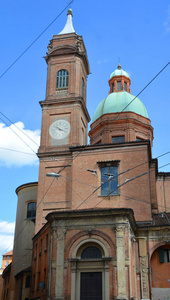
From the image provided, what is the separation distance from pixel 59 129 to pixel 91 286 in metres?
15.4

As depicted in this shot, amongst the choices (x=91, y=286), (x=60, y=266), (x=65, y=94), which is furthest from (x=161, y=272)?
(x=65, y=94)

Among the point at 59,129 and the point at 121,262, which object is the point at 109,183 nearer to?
the point at 59,129

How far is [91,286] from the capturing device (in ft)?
74.4

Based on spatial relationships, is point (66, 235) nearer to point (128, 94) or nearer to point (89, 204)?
point (89, 204)

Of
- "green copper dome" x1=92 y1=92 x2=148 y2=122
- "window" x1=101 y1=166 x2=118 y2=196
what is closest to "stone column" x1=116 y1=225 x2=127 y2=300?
"window" x1=101 y1=166 x2=118 y2=196

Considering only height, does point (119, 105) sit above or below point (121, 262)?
above

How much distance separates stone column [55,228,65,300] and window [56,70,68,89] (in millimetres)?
16335

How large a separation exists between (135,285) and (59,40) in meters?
24.6

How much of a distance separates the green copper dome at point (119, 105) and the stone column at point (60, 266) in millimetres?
20442

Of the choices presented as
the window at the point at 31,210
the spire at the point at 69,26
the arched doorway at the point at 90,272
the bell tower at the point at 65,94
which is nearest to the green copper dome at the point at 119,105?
the bell tower at the point at 65,94

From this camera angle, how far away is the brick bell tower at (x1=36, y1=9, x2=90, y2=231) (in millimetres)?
31469

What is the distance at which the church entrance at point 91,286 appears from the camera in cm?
2231

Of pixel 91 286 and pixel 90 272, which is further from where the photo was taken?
pixel 90 272

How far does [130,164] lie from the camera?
99.8ft
